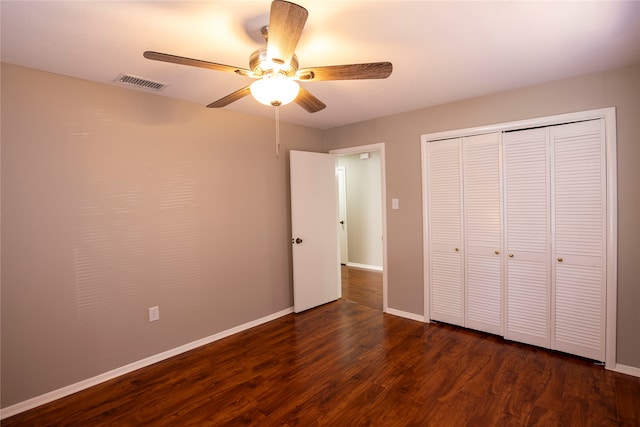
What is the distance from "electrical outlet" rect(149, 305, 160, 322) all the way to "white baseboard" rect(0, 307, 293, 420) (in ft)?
1.06

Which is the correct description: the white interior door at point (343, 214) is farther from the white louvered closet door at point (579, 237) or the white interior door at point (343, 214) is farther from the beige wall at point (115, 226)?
the white louvered closet door at point (579, 237)

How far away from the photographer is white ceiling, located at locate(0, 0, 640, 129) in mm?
1604

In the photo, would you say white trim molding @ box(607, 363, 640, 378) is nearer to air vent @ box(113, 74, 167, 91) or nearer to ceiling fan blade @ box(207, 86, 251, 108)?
ceiling fan blade @ box(207, 86, 251, 108)

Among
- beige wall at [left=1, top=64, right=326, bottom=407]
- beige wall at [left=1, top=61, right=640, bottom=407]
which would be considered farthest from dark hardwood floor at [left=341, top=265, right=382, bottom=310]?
beige wall at [left=1, top=64, right=326, bottom=407]

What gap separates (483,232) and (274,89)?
98.3 inches

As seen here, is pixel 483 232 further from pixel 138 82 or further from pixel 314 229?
pixel 138 82

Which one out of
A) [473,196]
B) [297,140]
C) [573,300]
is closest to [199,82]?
[297,140]

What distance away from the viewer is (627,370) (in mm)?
2422

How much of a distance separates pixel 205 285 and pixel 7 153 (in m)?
1.77

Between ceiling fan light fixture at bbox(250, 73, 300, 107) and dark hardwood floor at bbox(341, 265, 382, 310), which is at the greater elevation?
ceiling fan light fixture at bbox(250, 73, 300, 107)

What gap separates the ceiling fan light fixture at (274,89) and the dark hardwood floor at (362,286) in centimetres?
304

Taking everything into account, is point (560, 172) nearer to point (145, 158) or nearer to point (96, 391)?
point (145, 158)

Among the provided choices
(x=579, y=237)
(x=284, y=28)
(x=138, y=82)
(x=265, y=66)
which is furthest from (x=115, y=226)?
(x=579, y=237)

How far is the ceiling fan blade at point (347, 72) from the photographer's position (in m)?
1.64
